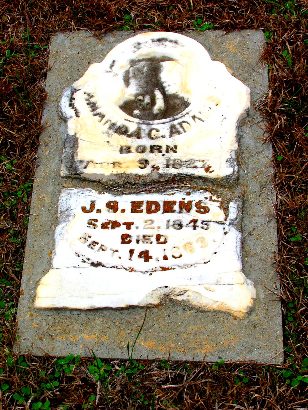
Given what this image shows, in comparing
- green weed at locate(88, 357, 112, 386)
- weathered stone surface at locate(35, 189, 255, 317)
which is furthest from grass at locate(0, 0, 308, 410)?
weathered stone surface at locate(35, 189, 255, 317)

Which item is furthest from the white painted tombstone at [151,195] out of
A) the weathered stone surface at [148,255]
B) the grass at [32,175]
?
the grass at [32,175]

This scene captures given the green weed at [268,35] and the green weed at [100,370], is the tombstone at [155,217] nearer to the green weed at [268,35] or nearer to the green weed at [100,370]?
the green weed at [100,370]

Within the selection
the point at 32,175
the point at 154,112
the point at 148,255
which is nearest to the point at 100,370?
the point at 148,255

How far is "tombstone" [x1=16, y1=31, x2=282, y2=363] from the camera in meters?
2.32

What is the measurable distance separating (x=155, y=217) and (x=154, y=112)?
0.50 metres

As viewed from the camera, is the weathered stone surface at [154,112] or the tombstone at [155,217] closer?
the tombstone at [155,217]

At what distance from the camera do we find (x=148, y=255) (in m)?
2.38

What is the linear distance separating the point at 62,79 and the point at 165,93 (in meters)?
0.51

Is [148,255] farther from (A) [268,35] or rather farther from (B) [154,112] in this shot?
(A) [268,35]

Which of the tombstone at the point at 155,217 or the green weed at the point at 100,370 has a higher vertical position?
the tombstone at the point at 155,217

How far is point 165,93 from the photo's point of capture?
2742 millimetres

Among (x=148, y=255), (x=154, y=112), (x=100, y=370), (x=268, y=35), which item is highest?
(x=268, y=35)

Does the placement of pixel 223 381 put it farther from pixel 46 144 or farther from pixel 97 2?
pixel 97 2

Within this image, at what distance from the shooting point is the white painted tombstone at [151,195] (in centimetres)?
235
